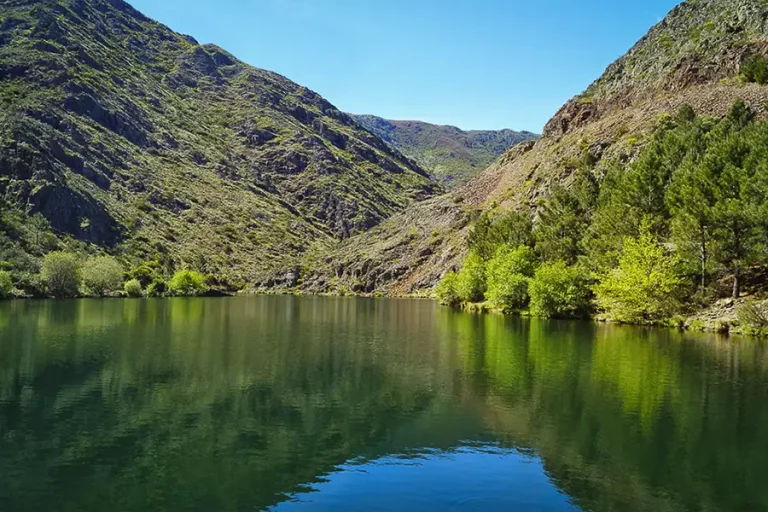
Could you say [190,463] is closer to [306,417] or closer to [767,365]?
[306,417]

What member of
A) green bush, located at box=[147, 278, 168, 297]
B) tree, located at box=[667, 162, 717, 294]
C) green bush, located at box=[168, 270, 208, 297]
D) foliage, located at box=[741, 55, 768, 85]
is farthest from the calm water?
green bush, located at box=[168, 270, 208, 297]

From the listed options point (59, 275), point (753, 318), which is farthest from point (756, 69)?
point (59, 275)

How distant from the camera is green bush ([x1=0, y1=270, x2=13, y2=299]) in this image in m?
130

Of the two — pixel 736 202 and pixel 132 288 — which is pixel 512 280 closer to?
pixel 736 202

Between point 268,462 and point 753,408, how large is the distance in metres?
24.8

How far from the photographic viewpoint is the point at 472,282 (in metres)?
127

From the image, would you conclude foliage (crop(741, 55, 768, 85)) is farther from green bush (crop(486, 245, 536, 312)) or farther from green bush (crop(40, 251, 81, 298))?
green bush (crop(40, 251, 81, 298))

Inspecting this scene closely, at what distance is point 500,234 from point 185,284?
110457mm

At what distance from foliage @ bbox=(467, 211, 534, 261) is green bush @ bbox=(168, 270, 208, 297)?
9671cm

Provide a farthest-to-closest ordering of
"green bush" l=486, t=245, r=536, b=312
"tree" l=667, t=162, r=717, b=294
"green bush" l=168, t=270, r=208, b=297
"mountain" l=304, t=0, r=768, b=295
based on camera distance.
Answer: "green bush" l=168, t=270, r=208, b=297, "mountain" l=304, t=0, r=768, b=295, "green bush" l=486, t=245, r=536, b=312, "tree" l=667, t=162, r=717, b=294

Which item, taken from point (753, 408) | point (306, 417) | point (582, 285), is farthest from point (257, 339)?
point (582, 285)

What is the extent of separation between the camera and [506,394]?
34469 millimetres

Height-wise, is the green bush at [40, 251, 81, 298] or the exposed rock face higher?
the exposed rock face

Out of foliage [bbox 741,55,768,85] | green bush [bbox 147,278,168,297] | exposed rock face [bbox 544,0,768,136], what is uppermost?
exposed rock face [bbox 544,0,768,136]
